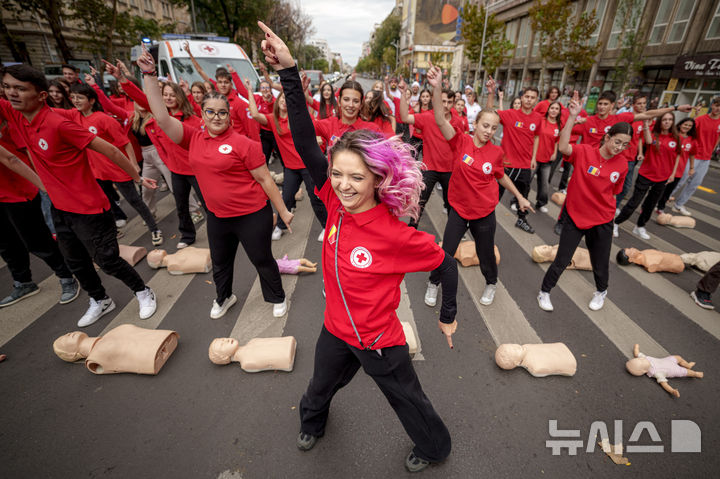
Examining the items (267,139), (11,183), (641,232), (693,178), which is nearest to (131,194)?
(11,183)

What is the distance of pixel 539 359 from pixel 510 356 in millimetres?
260

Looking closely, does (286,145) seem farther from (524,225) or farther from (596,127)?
(596,127)

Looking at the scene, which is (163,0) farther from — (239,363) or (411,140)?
(239,363)

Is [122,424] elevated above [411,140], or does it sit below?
below

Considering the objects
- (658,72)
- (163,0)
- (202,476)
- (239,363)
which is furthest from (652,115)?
(163,0)

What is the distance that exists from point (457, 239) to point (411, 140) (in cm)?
554

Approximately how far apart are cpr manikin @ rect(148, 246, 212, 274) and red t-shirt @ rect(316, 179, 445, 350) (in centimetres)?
349

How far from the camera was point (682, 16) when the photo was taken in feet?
59.9

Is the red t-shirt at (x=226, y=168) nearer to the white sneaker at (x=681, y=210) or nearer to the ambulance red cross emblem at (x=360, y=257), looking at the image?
the ambulance red cross emblem at (x=360, y=257)

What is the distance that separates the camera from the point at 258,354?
9.84 feet

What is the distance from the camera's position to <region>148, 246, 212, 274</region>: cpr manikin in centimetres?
460

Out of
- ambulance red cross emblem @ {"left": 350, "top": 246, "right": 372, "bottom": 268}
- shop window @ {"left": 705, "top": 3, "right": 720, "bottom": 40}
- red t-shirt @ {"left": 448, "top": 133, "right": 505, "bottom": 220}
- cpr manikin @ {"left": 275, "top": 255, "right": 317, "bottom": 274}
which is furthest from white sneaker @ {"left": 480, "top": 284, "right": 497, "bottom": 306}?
shop window @ {"left": 705, "top": 3, "right": 720, "bottom": 40}

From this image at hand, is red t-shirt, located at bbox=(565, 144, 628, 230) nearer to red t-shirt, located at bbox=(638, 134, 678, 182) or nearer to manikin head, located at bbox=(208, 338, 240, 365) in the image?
red t-shirt, located at bbox=(638, 134, 678, 182)

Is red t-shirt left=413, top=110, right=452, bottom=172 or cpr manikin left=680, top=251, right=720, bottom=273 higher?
red t-shirt left=413, top=110, right=452, bottom=172
